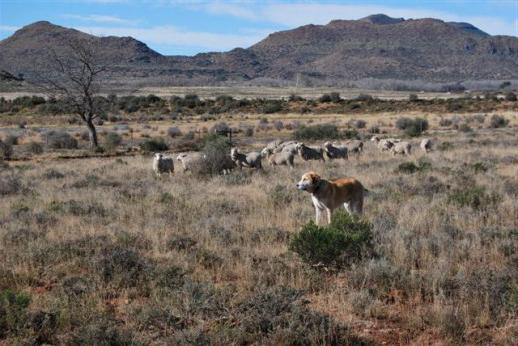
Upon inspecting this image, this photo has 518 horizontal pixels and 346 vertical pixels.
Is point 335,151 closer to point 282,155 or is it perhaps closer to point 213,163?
point 282,155

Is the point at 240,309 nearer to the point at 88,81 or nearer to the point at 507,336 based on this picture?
the point at 507,336

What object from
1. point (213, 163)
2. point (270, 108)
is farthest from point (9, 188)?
point (270, 108)

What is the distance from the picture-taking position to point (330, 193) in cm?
1180

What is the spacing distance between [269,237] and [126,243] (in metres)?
2.47

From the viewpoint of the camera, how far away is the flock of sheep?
22516 mm

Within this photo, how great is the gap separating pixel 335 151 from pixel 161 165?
8194 millimetres

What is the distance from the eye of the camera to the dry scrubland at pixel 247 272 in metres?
6.78

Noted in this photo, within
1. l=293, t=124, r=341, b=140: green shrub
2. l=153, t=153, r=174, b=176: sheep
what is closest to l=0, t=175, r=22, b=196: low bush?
l=153, t=153, r=174, b=176: sheep

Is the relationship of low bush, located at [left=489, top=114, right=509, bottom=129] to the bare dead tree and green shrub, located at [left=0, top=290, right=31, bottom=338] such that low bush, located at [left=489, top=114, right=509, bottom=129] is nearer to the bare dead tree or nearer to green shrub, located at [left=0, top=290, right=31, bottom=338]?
the bare dead tree

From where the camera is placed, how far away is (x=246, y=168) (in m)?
23.5

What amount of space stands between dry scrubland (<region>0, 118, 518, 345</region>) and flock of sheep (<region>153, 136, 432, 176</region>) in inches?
247

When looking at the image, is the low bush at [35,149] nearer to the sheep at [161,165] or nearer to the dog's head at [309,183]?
the sheep at [161,165]

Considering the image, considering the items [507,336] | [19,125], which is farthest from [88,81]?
[507,336]

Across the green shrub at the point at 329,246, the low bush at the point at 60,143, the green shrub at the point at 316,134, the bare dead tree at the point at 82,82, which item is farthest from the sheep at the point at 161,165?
the green shrub at the point at 316,134
